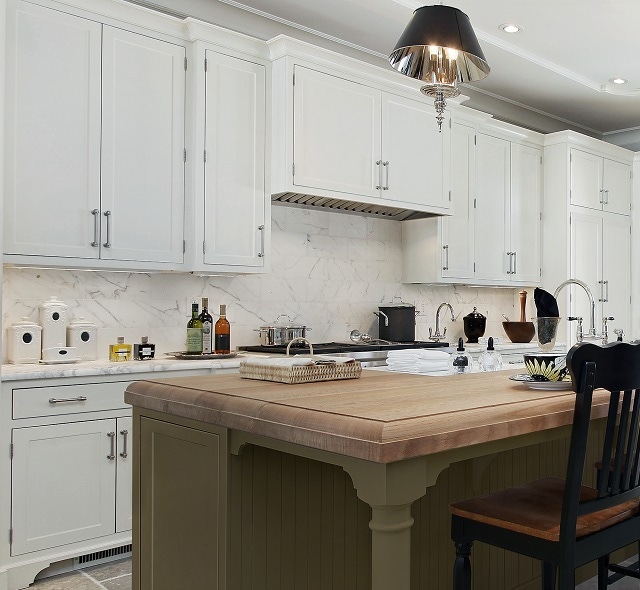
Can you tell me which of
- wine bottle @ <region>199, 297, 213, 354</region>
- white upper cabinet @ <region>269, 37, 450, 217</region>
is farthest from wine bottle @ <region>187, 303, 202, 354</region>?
white upper cabinet @ <region>269, 37, 450, 217</region>

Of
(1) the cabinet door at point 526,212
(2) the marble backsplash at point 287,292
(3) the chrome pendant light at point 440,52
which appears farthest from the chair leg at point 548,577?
(1) the cabinet door at point 526,212

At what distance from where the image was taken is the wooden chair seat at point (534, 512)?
1.70 meters

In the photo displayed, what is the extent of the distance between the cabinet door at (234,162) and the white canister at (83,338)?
69 cm

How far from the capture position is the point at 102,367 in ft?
10.1

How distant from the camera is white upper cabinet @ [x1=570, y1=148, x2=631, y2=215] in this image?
5895 mm

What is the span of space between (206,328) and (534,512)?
2.40 meters

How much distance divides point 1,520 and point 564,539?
7.32 ft

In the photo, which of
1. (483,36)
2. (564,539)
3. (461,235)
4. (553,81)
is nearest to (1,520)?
(564,539)

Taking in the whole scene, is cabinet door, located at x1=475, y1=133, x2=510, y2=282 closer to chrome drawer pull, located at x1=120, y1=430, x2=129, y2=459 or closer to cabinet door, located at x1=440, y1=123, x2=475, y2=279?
cabinet door, located at x1=440, y1=123, x2=475, y2=279

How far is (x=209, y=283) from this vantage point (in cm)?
407

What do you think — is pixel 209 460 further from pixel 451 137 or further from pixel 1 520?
pixel 451 137

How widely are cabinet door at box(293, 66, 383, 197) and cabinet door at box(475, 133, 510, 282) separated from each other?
126cm

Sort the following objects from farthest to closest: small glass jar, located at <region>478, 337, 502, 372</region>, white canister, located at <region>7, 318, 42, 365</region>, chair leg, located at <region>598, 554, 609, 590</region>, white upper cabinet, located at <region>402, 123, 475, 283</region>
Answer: white upper cabinet, located at <region>402, 123, 475, 283</region>, white canister, located at <region>7, 318, 42, 365</region>, small glass jar, located at <region>478, 337, 502, 372</region>, chair leg, located at <region>598, 554, 609, 590</region>

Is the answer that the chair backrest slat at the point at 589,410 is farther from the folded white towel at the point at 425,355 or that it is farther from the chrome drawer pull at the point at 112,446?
the chrome drawer pull at the point at 112,446
